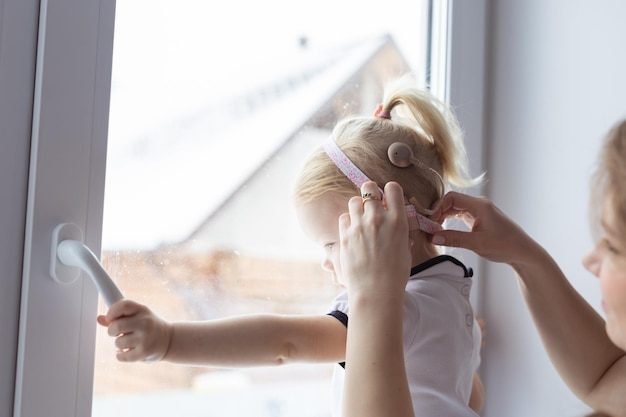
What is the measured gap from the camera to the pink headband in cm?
103

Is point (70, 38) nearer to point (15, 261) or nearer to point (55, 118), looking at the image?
point (55, 118)

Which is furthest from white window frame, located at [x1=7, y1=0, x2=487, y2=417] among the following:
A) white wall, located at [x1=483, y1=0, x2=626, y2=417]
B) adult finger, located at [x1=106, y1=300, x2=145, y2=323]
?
white wall, located at [x1=483, y1=0, x2=626, y2=417]

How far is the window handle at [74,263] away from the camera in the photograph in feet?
2.77

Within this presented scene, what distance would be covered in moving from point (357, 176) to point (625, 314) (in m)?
0.37

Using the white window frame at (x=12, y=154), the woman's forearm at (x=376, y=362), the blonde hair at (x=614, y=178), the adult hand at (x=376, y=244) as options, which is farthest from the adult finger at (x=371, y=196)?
the white window frame at (x=12, y=154)

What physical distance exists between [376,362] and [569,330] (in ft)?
1.37

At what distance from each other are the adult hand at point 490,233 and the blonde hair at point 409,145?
0.03m

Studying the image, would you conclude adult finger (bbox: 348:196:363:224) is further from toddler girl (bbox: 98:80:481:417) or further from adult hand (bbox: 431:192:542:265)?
adult hand (bbox: 431:192:542:265)

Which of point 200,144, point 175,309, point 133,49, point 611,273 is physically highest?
point 133,49

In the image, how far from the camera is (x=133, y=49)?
101cm

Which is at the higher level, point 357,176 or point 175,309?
point 357,176

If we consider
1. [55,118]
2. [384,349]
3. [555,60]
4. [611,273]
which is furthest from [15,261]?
[555,60]

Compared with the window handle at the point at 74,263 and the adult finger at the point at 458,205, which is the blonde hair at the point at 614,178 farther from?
the window handle at the point at 74,263

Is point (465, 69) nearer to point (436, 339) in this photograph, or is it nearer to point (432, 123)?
point (432, 123)
